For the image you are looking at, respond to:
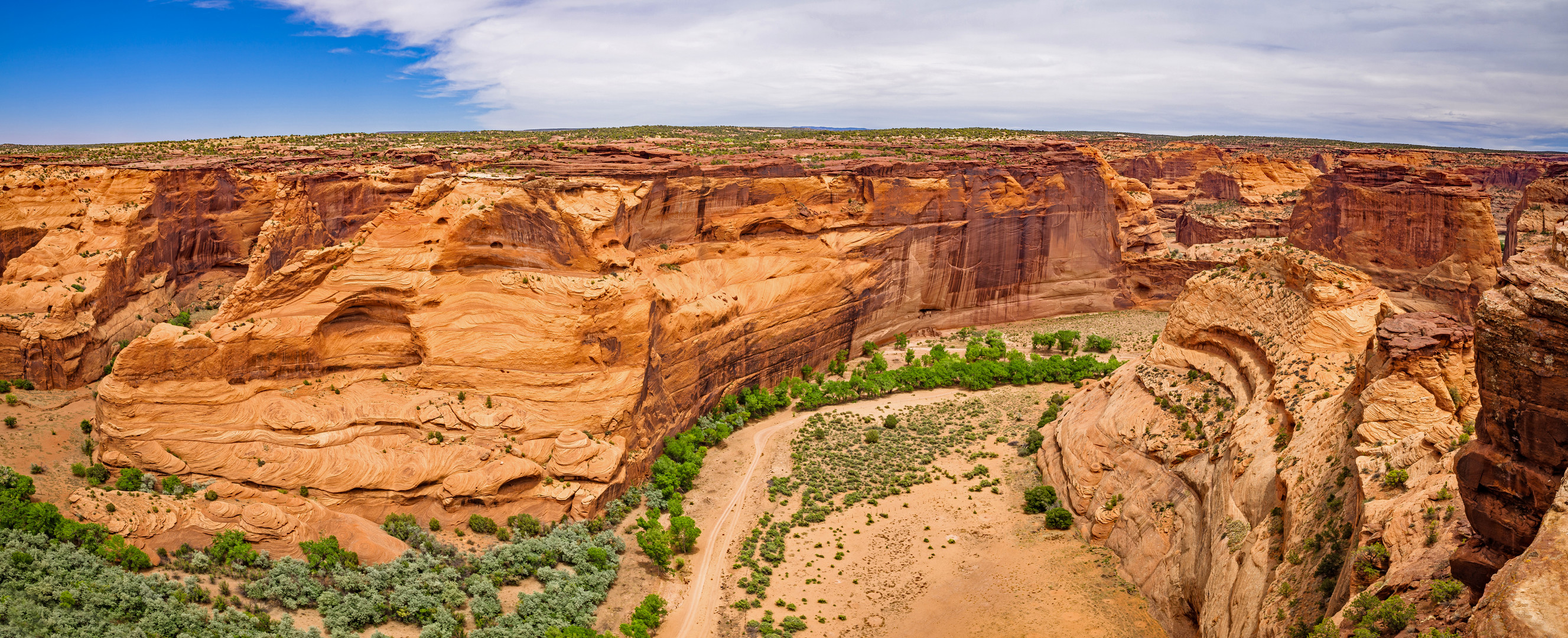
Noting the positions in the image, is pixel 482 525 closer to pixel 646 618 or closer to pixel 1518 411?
pixel 646 618

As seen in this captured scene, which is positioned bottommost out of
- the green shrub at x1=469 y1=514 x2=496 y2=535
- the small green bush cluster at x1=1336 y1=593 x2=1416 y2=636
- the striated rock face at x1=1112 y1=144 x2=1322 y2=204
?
the green shrub at x1=469 y1=514 x2=496 y2=535

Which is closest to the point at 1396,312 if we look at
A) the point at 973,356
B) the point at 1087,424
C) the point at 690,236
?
the point at 1087,424

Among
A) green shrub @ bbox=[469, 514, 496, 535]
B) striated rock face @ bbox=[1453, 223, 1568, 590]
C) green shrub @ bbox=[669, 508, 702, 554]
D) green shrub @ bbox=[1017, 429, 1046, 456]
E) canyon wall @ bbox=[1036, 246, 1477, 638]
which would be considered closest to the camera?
striated rock face @ bbox=[1453, 223, 1568, 590]

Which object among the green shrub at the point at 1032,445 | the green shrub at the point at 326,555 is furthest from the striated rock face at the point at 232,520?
the green shrub at the point at 1032,445

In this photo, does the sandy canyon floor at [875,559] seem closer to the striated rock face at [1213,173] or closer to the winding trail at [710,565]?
the winding trail at [710,565]

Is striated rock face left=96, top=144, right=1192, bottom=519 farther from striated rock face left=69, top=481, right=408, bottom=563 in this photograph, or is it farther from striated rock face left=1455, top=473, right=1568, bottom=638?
striated rock face left=1455, top=473, right=1568, bottom=638

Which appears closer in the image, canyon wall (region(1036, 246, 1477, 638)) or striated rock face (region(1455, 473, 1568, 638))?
striated rock face (region(1455, 473, 1568, 638))

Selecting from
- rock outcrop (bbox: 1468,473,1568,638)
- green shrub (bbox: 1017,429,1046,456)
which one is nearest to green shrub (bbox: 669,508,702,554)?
green shrub (bbox: 1017,429,1046,456)
